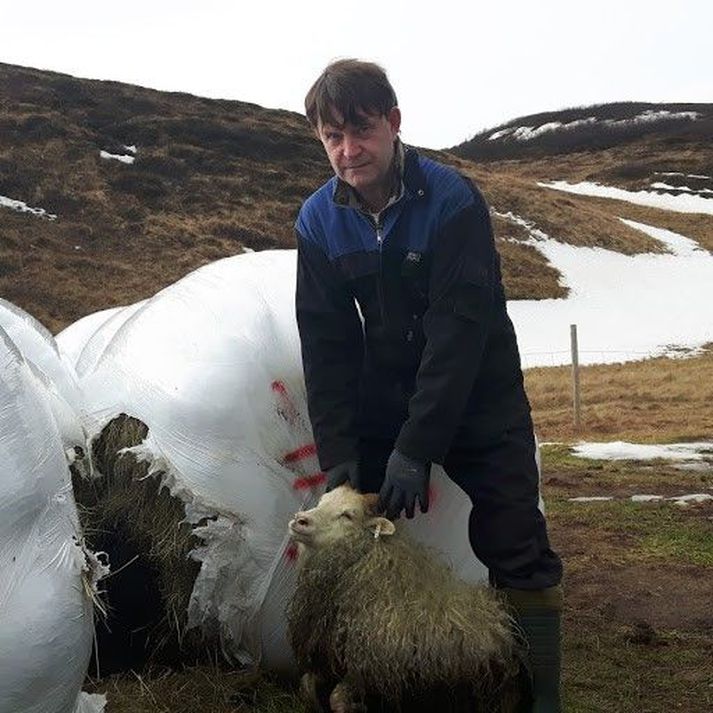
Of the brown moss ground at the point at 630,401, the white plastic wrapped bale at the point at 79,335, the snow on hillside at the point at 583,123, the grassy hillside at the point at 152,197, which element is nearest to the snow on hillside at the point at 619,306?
the grassy hillside at the point at 152,197

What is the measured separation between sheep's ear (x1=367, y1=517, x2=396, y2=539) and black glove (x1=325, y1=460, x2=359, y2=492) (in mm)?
208

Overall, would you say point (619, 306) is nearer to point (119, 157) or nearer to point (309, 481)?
point (119, 157)

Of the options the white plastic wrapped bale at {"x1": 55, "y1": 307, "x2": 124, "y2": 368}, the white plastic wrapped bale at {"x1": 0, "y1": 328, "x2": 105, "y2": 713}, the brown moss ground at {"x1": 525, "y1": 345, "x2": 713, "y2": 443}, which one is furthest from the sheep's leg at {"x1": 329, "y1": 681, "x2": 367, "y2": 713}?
the brown moss ground at {"x1": 525, "y1": 345, "x2": 713, "y2": 443}

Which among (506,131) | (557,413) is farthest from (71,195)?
(506,131)

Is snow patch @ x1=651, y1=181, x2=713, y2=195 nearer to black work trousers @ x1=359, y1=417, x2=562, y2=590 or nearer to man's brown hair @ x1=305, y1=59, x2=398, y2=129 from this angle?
black work trousers @ x1=359, y1=417, x2=562, y2=590

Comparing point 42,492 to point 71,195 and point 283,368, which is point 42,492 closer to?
point 283,368

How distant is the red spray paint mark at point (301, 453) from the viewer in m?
3.63

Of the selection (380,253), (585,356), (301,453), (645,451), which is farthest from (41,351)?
(585,356)

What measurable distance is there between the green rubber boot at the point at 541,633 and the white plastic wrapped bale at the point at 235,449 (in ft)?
1.18

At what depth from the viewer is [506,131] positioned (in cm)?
8138

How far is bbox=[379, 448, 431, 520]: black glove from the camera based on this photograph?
10.3 feet

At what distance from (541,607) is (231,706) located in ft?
3.55

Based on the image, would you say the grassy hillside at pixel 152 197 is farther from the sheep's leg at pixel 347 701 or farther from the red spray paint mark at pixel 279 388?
the sheep's leg at pixel 347 701

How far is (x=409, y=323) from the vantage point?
336cm
